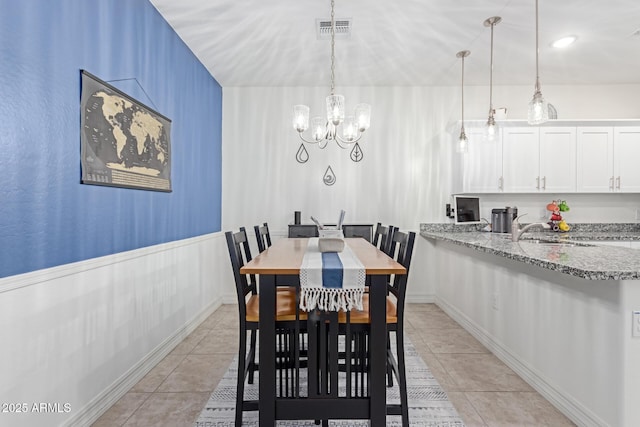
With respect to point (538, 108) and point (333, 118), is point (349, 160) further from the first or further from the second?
point (538, 108)

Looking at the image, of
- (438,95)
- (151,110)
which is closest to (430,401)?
(151,110)

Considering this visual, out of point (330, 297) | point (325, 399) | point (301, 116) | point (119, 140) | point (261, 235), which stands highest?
point (301, 116)

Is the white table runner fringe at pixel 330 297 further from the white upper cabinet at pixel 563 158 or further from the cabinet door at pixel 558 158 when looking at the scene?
the cabinet door at pixel 558 158

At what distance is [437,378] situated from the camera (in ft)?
7.80

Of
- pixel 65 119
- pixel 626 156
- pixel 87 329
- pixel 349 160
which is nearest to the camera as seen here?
pixel 65 119

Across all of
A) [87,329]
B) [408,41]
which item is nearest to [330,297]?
[87,329]

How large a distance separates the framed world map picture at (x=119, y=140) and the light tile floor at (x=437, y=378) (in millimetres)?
1260

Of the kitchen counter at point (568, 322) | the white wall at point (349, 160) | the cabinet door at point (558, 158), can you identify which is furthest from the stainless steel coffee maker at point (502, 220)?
the kitchen counter at point (568, 322)

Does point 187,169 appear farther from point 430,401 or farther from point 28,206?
point 430,401

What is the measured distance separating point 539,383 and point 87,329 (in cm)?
255

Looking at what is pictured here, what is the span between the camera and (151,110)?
2.56 metres

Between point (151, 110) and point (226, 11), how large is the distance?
923 mm

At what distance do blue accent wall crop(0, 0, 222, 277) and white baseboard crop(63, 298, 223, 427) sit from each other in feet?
2.51

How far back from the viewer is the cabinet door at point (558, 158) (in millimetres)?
3967
